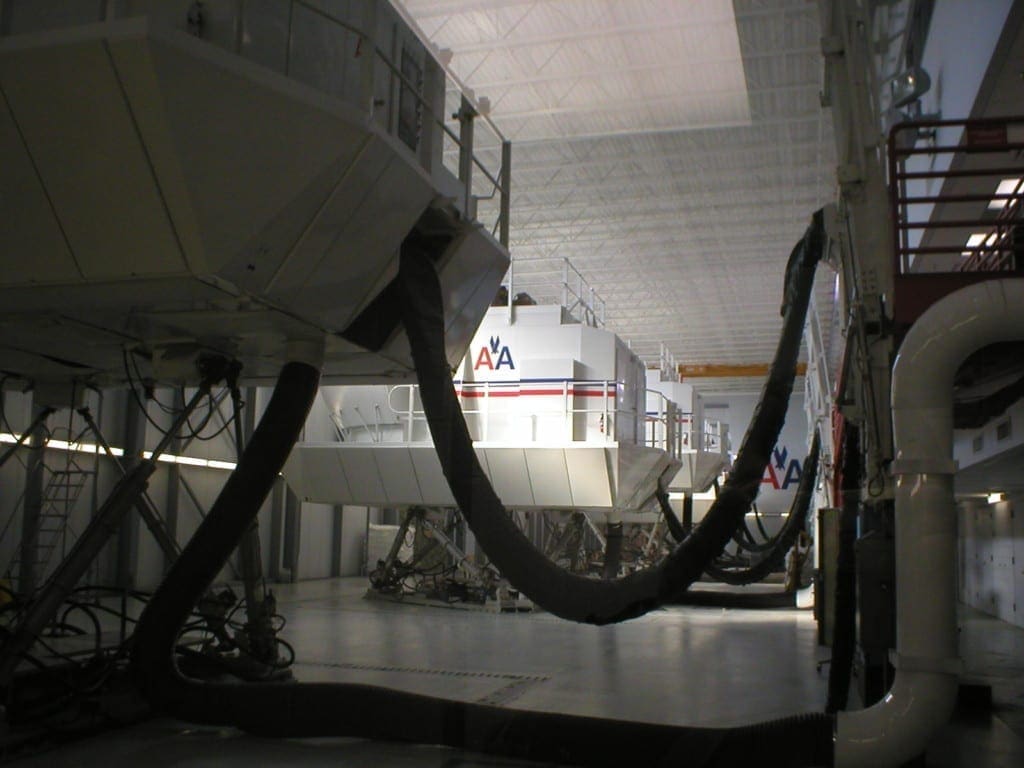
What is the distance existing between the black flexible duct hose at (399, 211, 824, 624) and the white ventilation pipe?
3.37 feet

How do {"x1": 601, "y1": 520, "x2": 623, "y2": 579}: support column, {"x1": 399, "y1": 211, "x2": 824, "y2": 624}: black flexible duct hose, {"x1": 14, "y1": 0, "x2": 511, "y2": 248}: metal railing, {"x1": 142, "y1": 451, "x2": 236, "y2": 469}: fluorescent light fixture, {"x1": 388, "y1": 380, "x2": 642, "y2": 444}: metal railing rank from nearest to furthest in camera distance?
{"x1": 14, "y1": 0, "x2": 511, "y2": 248}: metal railing < {"x1": 399, "y1": 211, "x2": 824, "y2": 624}: black flexible duct hose < {"x1": 388, "y1": 380, "x2": 642, "y2": 444}: metal railing < {"x1": 601, "y1": 520, "x2": 623, "y2": 579}: support column < {"x1": 142, "y1": 451, "x2": 236, "y2": 469}: fluorescent light fixture

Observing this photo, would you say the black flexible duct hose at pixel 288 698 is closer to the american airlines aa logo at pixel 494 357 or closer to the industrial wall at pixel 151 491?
the industrial wall at pixel 151 491

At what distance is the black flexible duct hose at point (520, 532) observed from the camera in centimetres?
612

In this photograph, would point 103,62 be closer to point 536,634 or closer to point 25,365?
point 25,365

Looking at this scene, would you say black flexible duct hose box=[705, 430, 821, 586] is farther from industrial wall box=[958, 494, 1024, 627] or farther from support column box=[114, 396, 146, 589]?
support column box=[114, 396, 146, 589]

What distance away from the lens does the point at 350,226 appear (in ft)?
22.4

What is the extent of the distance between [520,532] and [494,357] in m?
10.9

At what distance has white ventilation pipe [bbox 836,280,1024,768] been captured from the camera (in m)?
5.58

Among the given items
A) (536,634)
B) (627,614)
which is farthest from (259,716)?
(536,634)

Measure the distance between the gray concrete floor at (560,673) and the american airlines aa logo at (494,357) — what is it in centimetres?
446

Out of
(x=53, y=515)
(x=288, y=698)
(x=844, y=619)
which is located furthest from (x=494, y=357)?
(x=288, y=698)

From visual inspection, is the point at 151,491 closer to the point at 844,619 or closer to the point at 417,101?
the point at 417,101

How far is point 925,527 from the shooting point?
5715 mm

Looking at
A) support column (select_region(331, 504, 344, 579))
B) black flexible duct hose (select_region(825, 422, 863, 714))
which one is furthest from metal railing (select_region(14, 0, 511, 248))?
support column (select_region(331, 504, 344, 579))
